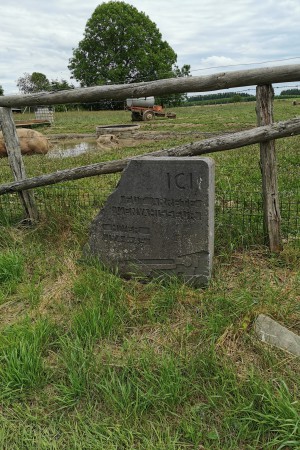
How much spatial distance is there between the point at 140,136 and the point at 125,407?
13.1 metres

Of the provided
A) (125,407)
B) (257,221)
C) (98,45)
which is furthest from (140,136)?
(98,45)

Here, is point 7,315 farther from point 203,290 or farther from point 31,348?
point 203,290

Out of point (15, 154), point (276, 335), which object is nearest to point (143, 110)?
point (15, 154)

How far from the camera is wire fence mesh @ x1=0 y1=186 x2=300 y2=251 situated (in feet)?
11.7

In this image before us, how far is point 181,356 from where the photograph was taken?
Result: 2266 mm

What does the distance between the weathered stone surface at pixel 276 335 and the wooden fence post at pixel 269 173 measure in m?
1.12

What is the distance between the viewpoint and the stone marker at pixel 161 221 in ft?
9.71

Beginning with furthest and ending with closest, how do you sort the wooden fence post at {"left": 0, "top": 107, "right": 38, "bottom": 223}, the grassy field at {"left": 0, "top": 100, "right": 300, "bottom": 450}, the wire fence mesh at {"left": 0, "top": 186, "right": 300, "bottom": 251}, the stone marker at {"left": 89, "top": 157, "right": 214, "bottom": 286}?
the wooden fence post at {"left": 0, "top": 107, "right": 38, "bottom": 223} → the wire fence mesh at {"left": 0, "top": 186, "right": 300, "bottom": 251} → the stone marker at {"left": 89, "top": 157, "right": 214, "bottom": 286} → the grassy field at {"left": 0, "top": 100, "right": 300, "bottom": 450}

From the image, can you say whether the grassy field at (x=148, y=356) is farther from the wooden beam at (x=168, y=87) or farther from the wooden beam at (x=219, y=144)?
the wooden beam at (x=168, y=87)

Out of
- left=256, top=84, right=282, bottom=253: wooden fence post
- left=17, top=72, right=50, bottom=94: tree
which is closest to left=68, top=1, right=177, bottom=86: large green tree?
left=17, top=72, right=50, bottom=94: tree

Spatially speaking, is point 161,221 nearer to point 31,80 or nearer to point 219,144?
point 219,144

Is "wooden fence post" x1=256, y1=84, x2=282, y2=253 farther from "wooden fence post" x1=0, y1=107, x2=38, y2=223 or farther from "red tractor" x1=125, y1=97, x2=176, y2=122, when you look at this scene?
"red tractor" x1=125, y1=97, x2=176, y2=122

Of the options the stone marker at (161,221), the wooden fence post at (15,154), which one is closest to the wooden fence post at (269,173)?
the stone marker at (161,221)

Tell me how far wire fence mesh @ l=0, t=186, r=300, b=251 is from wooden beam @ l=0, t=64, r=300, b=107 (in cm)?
103
